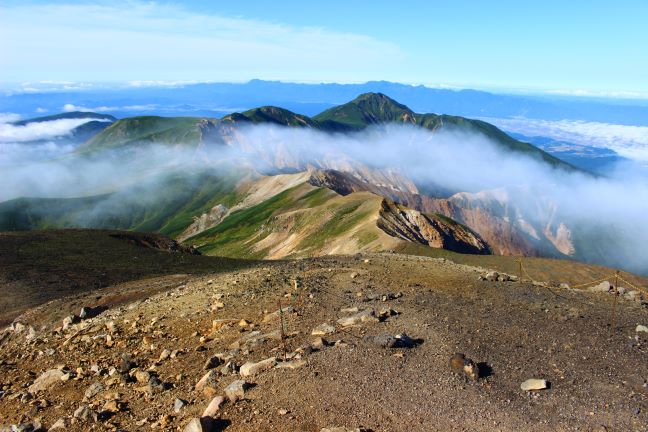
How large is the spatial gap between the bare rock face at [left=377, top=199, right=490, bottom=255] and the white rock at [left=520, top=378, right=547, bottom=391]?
6742cm

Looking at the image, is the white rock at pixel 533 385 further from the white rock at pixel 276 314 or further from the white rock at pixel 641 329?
the white rock at pixel 276 314

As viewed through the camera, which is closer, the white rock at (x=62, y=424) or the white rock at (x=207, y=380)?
the white rock at (x=62, y=424)

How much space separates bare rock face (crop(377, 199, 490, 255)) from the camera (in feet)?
302

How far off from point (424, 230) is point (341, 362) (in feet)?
289

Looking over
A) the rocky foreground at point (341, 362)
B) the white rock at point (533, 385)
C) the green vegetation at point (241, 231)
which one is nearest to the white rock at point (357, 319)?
the rocky foreground at point (341, 362)

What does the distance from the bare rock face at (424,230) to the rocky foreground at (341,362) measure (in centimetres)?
5957

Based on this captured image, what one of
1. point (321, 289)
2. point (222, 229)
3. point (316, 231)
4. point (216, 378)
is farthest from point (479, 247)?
point (216, 378)

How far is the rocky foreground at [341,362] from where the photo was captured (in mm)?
14867

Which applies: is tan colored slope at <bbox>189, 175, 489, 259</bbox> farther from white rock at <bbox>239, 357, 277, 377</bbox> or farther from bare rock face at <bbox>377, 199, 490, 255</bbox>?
white rock at <bbox>239, 357, 277, 377</bbox>

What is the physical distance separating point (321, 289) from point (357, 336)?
741 cm

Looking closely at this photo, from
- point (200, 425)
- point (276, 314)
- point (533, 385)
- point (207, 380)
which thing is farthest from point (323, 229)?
point (200, 425)

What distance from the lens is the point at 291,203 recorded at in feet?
455

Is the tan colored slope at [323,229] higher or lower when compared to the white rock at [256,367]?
lower

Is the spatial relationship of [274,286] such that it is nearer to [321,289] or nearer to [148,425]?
[321,289]
